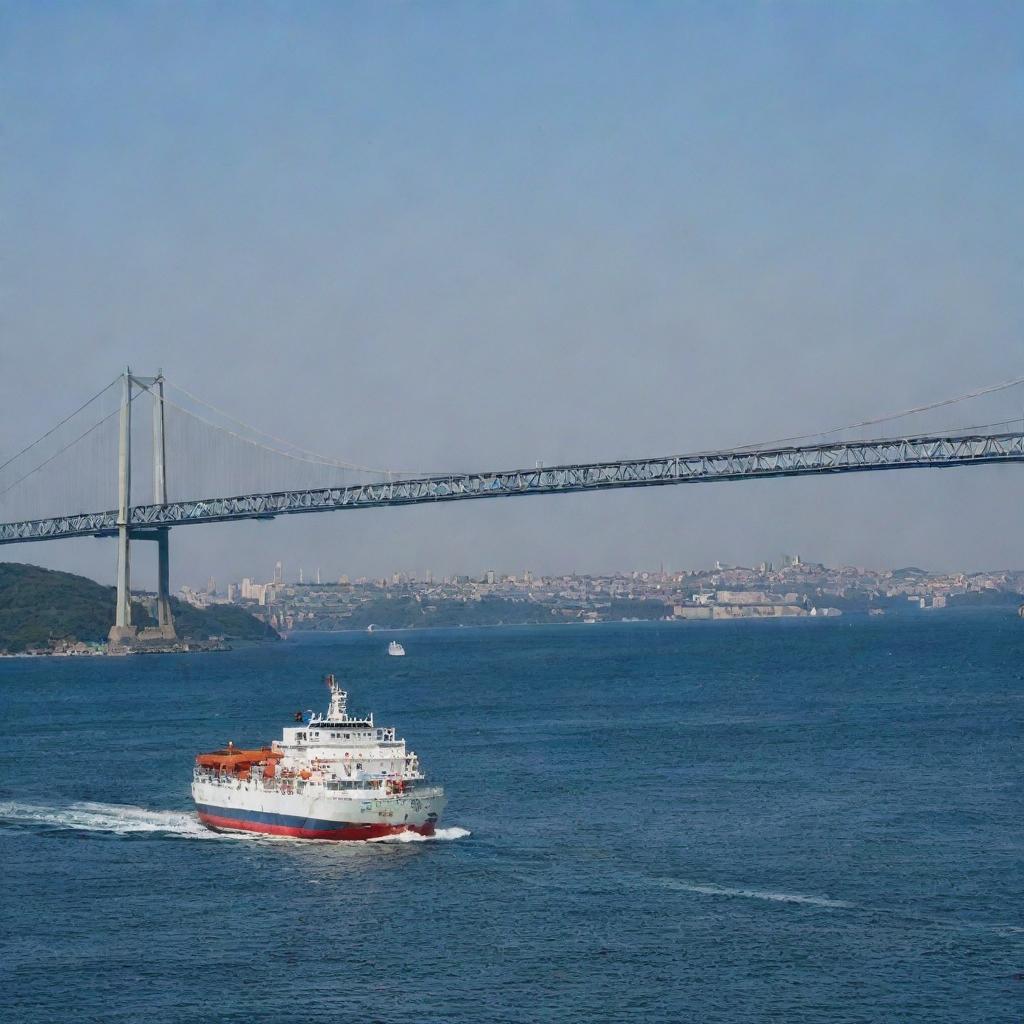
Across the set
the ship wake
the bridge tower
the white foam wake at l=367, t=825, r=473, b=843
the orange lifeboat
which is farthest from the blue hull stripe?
the bridge tower

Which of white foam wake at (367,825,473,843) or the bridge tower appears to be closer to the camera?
white foam wake at (367,825,473,843)

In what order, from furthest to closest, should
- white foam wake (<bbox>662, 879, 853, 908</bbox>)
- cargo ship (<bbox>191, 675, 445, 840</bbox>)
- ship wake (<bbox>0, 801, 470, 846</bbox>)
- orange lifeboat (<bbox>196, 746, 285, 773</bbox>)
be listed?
orange lifeboat (<bbox>196, 746, 285, 773</bbox>)
ship wake (<bbox>0, 801, 470, 846</bbox>)
cargo ship (<bbox>191, 675, 445, 840</bbox>)
white foam wake (<bbox>662, 879, 853, 908</bbox>)

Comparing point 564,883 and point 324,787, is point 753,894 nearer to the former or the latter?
point 564,883

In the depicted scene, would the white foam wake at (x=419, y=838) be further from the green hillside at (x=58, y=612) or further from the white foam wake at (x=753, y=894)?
the green hillside at (x=58, y=612)

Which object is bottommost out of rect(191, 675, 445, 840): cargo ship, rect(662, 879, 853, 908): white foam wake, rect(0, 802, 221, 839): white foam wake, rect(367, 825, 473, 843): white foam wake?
rect(662, 879, 853, 908): white foam wake

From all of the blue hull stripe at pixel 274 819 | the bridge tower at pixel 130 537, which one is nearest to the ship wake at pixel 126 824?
the blue hull stripe at pixel 274 819

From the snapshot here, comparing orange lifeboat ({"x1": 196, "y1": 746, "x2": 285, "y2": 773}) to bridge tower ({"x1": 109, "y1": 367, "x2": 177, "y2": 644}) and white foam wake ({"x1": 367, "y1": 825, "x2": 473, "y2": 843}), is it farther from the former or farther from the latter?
bridge tower ({"x1": 109, "y1": 367, "x2": 177, "y2": 644})

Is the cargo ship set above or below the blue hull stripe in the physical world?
above
